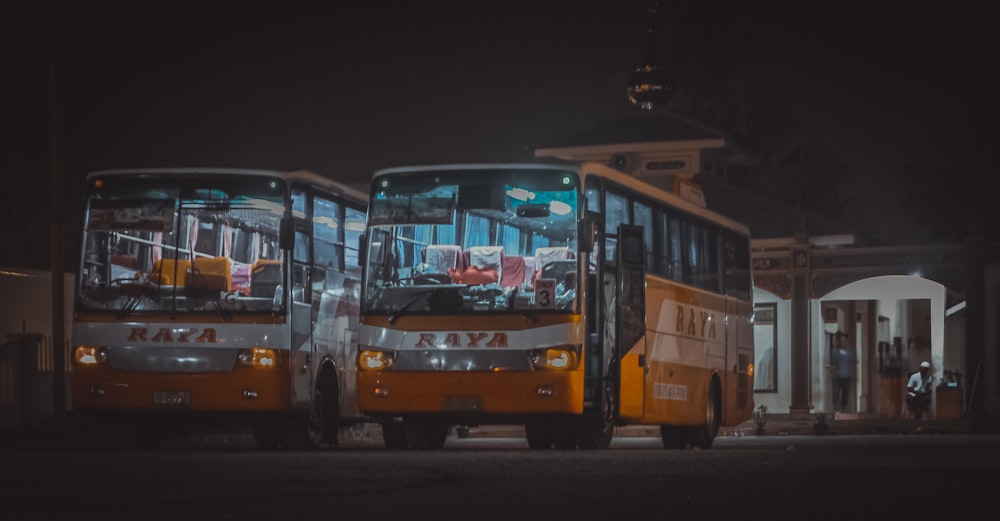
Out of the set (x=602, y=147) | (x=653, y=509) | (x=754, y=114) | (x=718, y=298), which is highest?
(x=754, y=114)

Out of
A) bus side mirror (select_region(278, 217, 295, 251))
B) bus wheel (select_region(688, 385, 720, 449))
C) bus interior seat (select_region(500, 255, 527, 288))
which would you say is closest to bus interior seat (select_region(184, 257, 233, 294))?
bus side mirror (select_region(278, 217, 295, 251))

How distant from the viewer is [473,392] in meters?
19.1

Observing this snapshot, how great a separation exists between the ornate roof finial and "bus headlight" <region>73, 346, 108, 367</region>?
1118 inches

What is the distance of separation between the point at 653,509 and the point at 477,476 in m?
3.28

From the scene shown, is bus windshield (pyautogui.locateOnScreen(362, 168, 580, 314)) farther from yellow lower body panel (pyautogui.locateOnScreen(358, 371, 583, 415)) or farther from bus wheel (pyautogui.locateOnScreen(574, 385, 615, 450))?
bus wheel (pyautogui.locateOnScreen(574, 385, 615, 450))

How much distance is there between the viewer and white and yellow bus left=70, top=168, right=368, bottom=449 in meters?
20.1

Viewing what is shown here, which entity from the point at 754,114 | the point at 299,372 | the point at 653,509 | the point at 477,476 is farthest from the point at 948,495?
the point at 754,114

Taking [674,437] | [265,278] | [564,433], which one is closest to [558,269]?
[564,433]

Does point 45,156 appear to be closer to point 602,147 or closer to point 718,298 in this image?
point 602,147

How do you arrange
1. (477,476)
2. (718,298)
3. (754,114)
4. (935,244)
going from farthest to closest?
(754,114) → (935,244) → (718,298) → (477,476)

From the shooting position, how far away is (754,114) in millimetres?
70000

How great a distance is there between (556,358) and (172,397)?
437cm

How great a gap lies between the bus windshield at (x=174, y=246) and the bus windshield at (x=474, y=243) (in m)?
1.56

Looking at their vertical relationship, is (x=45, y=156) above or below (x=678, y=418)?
above
